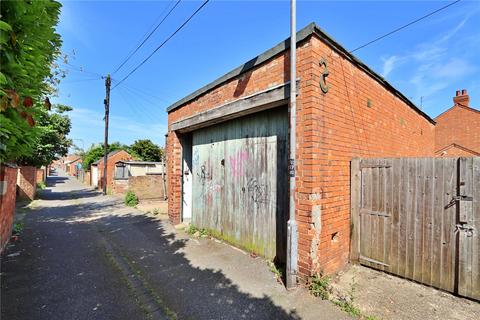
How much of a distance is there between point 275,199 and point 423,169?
2265 mm

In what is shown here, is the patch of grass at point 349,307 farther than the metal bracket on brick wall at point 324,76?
No

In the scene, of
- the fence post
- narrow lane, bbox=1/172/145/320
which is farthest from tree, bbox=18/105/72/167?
the fence post

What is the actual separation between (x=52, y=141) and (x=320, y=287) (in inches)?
708

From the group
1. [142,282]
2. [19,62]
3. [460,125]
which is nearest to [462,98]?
[460,125]

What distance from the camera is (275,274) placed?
13.1 feet

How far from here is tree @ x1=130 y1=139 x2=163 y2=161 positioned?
3050cm

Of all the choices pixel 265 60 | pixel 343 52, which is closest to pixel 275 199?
pixel 265 60

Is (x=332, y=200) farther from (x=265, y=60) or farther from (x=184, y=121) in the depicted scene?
(x=184, y=121)

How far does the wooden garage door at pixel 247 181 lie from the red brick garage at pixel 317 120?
0.04 m

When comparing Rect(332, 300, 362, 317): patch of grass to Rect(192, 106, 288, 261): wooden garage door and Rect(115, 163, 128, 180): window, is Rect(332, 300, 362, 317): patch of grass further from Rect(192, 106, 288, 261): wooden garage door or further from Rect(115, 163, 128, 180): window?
Rect(115, 163, 128, 180): window

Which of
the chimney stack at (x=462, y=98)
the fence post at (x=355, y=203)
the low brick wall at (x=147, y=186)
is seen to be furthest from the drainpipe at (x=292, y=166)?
the chimney stack at (x=462, y=98)

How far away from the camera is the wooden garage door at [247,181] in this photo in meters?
4.39

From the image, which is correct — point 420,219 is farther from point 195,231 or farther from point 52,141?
point 52,141

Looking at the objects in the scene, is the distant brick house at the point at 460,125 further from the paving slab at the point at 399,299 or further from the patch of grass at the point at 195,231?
the patch of grass at the point at 195,231
